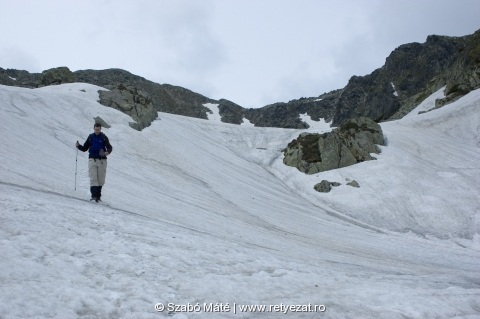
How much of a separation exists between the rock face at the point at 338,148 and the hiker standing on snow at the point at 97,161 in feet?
112

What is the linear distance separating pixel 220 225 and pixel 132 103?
3416cm

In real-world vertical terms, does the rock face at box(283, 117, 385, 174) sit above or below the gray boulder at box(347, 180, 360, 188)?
above

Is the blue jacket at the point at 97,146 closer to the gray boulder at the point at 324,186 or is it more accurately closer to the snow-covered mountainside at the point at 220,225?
the snow-covered mountainside at the point at 220,225

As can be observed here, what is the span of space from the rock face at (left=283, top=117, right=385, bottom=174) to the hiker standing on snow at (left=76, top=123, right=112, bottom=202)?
33995 mm

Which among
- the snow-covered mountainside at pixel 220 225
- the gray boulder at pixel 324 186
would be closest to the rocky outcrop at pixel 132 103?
the snow-covered mountainside at pixel 220 225

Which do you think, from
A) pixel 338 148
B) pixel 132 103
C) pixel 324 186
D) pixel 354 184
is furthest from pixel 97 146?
pixel 338 148

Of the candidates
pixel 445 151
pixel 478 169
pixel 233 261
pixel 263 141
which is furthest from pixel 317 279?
pixel 263 141

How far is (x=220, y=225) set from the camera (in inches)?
671

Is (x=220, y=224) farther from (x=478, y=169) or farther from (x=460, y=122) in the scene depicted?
(x=460, y=122)

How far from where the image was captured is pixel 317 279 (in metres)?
9.33

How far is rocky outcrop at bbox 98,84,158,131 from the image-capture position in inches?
1804

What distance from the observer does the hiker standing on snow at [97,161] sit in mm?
13945

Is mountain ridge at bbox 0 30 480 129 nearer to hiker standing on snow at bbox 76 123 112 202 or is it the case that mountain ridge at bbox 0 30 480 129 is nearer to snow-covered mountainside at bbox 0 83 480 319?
snow-covered mountainside at bbox 0 83 480 319

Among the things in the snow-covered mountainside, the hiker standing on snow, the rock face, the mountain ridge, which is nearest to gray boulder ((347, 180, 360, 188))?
the snow-covered mountainside
